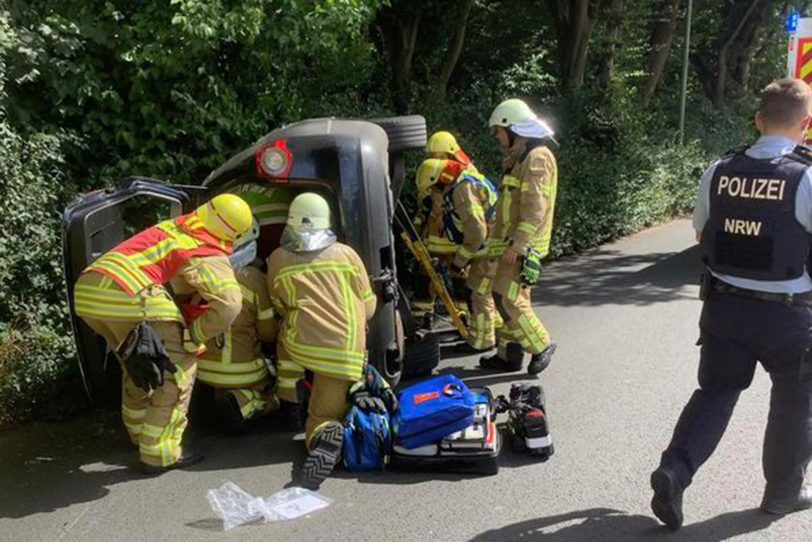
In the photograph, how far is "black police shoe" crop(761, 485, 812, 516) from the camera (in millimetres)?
3566

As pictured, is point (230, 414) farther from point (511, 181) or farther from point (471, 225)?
point (511, 181)

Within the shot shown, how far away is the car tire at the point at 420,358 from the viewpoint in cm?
561

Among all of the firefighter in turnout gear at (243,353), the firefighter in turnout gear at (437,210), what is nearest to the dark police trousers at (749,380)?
the firefighter in turnout gear at (243,353)

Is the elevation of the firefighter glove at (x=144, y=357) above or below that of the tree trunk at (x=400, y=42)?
below

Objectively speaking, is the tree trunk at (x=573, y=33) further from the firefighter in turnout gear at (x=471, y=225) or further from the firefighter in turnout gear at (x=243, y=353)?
the firefighter in turnout gear at (x=243, y=353)

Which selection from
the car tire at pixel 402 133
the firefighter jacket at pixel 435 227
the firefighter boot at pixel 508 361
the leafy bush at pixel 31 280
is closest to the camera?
the leafy bush at pixel 31 280

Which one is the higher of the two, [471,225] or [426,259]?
[471,225]

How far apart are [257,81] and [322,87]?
1.10 meters

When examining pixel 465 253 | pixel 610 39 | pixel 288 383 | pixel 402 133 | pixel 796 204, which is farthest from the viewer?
pixel 610 39

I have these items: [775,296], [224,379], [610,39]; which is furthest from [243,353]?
[610,39]

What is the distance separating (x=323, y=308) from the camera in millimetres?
4270

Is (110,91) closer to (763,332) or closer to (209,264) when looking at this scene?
(209,264)

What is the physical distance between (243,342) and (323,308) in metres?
0.64

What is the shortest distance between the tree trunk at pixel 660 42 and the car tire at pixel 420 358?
13.0 meters
